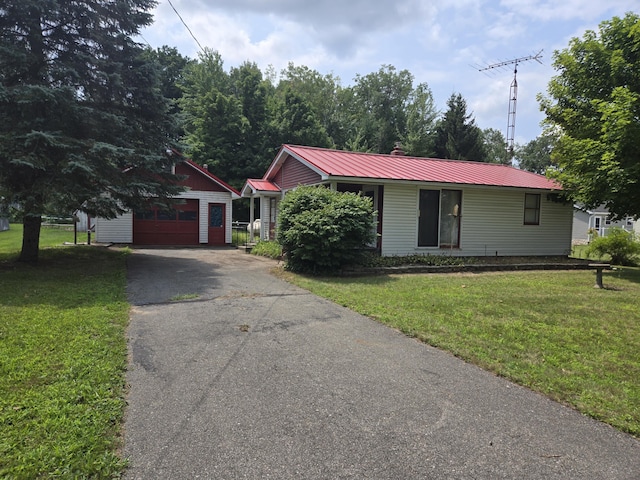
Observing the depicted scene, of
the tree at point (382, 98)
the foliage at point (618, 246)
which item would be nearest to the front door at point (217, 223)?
the foliage at point (618, 246)

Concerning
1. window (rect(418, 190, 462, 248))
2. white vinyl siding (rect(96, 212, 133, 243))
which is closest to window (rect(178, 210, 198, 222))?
white vinyl siding (rect(96, 212, 133, 243))

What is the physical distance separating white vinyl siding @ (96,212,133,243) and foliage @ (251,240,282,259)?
6435 mm

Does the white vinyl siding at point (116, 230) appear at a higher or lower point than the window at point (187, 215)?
lower

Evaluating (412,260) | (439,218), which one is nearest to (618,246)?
(439,218)

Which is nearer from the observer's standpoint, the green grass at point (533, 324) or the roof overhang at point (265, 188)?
the green grass at point (533, 324)

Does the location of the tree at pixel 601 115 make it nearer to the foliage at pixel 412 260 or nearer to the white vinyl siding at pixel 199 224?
the foliage at pixel 412 260

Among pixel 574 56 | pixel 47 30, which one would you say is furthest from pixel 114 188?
pixel 574 56

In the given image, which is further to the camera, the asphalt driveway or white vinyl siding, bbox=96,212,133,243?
white vinyl siding, bbox=96,212,133,243

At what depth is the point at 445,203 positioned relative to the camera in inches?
544

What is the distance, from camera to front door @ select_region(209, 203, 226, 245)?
2003 centimetres

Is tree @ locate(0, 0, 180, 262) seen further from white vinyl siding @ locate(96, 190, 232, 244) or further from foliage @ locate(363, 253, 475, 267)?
white vinyl siding @ locate(96, 190, 232, 244)

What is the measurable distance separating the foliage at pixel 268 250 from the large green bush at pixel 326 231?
2.57 meters

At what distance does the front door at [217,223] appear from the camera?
20.0 m

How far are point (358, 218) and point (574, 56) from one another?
927 cm
